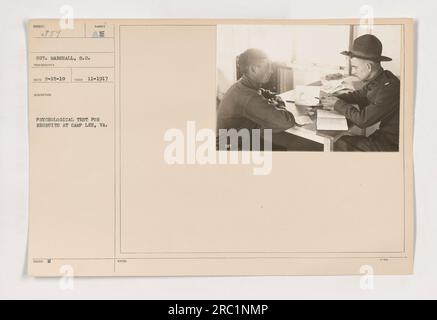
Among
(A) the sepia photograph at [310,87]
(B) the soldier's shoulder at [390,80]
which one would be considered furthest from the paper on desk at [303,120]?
(B) the soldier's shoulder at [390,80]

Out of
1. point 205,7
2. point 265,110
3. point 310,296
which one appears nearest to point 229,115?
point 265,110

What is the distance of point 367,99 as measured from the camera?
1.82 ft

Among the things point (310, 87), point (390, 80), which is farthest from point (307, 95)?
point (390, 80)

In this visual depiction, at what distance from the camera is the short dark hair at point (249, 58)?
554mm

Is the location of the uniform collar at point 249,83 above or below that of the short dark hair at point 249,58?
below

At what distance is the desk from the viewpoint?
21.9 inches

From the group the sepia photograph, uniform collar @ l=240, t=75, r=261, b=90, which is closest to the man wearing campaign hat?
the sepia photograph

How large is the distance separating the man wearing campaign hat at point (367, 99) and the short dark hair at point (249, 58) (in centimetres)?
12

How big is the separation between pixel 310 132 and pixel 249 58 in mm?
139

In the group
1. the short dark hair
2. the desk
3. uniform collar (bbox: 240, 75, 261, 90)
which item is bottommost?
the desk

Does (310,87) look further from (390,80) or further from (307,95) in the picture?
(390,80)

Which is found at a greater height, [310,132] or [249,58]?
Result: [249,58]

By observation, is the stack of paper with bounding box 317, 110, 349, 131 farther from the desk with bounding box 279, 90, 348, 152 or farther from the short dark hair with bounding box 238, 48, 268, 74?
the short dark hair with bounding box 238, 48, 268, 74

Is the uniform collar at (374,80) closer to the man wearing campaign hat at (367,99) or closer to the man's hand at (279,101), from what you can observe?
the man wearing campaign hat at (367,99)
